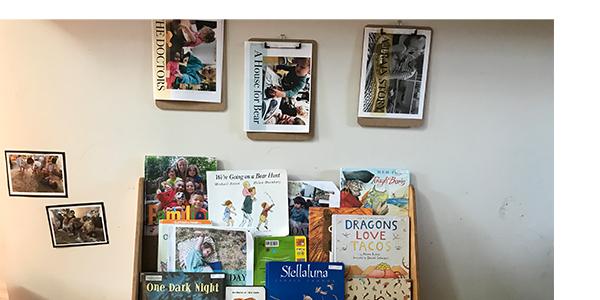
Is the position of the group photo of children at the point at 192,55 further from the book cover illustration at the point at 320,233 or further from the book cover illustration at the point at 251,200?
the book cover illustration at the point at 320,233

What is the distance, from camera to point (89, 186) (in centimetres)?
158

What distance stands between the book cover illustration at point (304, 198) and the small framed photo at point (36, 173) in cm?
52

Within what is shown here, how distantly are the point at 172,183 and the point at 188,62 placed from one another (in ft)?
0.91

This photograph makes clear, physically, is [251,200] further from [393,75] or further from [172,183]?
[393,75]

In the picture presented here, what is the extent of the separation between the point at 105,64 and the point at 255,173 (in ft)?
1.38

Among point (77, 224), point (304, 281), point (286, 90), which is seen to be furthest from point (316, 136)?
point (77, 224)

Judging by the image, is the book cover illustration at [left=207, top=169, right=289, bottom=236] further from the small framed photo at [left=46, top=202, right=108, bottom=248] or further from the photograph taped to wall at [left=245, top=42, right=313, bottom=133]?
the small framed photo at [left=46, top=202, right=108, bottom=248]

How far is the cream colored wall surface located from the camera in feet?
5.07

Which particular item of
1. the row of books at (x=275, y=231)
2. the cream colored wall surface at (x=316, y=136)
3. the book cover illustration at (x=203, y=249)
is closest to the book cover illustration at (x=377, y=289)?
the row of books at (x=275, y=231)

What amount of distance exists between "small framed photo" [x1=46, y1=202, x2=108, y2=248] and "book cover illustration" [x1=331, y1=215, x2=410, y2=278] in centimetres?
54

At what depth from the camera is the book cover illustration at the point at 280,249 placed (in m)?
1.55

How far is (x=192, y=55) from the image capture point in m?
1.54

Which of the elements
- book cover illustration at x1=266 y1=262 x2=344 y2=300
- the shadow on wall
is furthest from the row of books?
the shadow on wall

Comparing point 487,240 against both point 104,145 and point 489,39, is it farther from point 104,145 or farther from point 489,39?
point 104,145
